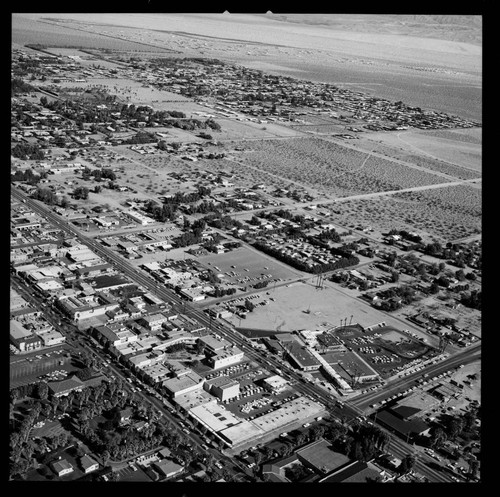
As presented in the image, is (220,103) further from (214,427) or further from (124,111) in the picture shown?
(214,427)

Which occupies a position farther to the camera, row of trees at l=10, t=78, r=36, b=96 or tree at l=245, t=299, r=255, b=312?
row of trees at l=10, t=78, r=36, b=96

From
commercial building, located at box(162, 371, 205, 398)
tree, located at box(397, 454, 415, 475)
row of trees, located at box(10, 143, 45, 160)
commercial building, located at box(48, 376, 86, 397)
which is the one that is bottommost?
tree, located at box(397, 454, 415, 475)

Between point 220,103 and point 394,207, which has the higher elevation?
point 220,103

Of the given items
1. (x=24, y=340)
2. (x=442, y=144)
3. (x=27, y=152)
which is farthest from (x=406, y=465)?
(x=442, y=144)

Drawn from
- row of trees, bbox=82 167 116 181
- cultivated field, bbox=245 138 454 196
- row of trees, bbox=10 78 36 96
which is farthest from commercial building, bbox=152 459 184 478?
row of trees, bbox=10 78 36 96

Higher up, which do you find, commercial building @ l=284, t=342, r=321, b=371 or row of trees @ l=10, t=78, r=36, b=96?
row of trees @ l=10, t=78, r=36, b=96

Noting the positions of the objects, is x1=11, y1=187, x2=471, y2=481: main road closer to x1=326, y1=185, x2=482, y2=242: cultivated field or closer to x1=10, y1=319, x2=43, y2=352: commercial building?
x1=10, y1=319, x2=43, y2=352: commercial building

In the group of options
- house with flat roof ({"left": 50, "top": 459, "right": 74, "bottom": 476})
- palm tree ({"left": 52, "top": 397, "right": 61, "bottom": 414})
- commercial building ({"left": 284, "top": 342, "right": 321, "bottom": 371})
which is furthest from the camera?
commercial building ({"left": 284, "top": 342, "right": 321, "bottom": 371})

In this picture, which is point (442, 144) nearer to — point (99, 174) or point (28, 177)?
point (99, 174)

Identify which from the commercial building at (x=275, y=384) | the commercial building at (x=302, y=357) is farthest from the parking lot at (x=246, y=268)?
the commercial building at (x=275, y=384)

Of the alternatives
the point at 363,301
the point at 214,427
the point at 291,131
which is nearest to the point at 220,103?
the point at 291,131

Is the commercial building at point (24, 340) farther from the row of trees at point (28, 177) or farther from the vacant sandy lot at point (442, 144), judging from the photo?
the vacant sandy lot at point (442, 144)
